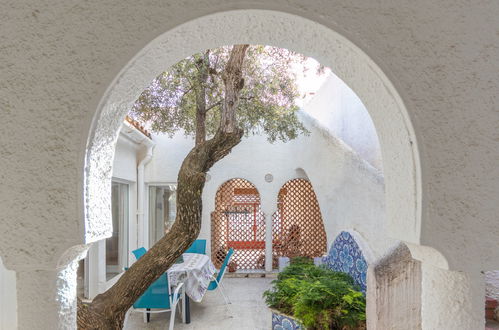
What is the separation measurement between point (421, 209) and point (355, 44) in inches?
23.7

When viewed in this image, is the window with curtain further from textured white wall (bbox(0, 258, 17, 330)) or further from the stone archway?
textured white wall (bbox(0, 258, 17, 330))

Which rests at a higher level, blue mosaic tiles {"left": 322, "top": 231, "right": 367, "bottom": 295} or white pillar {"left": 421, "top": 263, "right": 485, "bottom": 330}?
white pillar {"left": 421, "top": 263, "right": 485, "bottom": 330}

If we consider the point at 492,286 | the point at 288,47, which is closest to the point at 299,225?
the point at 492,286

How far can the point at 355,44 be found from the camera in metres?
1.34

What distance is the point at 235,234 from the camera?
460 inches

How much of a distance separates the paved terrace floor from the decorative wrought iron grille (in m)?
2.24

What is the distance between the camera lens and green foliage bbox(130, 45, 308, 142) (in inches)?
219

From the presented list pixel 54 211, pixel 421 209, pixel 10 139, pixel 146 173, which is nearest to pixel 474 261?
pixel 421 209

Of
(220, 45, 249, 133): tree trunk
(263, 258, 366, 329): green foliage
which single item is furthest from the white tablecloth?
(220, 45, 249, 133): tree trunk

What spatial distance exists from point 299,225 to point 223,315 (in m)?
4.40

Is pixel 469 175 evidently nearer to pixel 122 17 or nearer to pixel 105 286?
pixel 122 17

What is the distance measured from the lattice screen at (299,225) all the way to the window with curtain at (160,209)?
2.88 metres

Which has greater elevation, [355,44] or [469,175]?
[355,44]

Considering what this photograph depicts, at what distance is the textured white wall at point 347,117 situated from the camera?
6.99 metres
